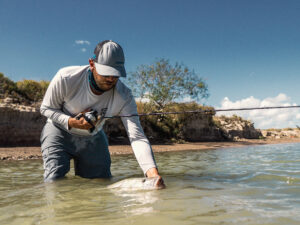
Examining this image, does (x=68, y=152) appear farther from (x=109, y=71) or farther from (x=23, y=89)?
(x=23, y=89)

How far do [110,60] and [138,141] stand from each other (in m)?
0.92

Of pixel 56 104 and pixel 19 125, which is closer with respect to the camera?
pixel 56 104

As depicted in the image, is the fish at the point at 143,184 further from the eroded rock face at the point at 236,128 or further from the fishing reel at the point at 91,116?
the eroded rock face at the point at 236,128

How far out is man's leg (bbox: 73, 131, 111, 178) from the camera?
10.1 ft

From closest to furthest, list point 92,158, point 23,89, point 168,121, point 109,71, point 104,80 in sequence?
point 109,71, point 104,80, point 92,158, point 23,89, point 168,121

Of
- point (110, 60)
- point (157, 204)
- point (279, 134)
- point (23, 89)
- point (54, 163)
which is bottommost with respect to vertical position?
point (157, 204)

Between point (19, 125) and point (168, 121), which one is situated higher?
point (168, 121)

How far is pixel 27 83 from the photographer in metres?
11.5

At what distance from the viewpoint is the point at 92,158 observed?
10.4ft

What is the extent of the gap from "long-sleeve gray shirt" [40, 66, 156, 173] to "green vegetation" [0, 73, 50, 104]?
28.2 ft

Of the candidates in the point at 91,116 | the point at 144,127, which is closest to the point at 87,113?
the point at 91,116

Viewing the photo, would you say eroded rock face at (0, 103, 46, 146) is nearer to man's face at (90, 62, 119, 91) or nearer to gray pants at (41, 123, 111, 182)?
gray pants at (41, 123, 111, 182)

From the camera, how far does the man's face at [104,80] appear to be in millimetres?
2584

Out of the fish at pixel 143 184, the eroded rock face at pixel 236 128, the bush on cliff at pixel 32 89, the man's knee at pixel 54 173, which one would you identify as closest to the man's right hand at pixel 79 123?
the man's knee at pixel 54 173
